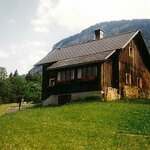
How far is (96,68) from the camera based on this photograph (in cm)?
4206

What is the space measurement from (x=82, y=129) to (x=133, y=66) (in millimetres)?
25261

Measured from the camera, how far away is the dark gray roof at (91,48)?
4553 cm

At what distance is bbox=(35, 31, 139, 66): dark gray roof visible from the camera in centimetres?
4553

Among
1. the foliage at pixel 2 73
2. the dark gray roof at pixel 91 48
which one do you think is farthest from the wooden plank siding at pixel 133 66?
the foliage at pixel 2 73

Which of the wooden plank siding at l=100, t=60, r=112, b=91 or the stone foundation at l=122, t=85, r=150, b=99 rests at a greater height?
the wooden plank siding at l=100, t=60, r=112, b=91

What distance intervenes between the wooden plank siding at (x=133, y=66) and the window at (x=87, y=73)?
4015 millimetres

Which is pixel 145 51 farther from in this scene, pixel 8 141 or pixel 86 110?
pixel 8 141

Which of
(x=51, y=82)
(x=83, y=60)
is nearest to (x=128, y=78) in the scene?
(x=83, y=60)

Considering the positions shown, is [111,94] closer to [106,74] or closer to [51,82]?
[106,74]

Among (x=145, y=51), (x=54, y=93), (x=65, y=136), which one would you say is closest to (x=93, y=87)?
(x=54, y=93)

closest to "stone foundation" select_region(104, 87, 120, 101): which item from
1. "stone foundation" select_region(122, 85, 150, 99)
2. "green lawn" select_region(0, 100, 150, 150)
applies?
"stone foundation" select_region(122, 85, 150, 99)

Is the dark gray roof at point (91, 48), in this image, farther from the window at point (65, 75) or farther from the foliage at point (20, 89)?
the foliage at point (20, 89)

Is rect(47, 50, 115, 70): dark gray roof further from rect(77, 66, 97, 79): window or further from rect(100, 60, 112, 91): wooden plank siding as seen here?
rect(100, 60, 112, 91): wooden plank siding

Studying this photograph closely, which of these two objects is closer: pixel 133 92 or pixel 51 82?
pixel 133 92
